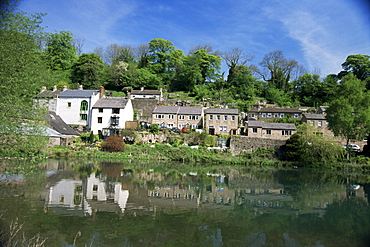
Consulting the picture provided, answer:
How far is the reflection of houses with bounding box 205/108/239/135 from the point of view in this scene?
41.1m

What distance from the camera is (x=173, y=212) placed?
38.7ft

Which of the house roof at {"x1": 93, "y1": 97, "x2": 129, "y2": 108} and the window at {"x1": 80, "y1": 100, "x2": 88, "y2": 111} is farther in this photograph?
the window at {"x1": 80, "y1": 100, "x2": 88, "y2": 111}

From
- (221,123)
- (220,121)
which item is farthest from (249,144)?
(220,121)

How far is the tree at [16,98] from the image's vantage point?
8.62 metres

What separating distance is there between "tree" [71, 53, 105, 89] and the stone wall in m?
33.7

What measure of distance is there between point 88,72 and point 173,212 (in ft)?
161

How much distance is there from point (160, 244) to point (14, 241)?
180 inches

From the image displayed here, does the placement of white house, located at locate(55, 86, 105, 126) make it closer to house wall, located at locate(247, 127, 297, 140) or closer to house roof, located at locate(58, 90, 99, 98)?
house roof, located at locate(58, 90, 99, 98)

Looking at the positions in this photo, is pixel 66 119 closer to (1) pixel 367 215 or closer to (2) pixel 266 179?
(2) pixel 266 179

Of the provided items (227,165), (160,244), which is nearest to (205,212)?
(160,244)

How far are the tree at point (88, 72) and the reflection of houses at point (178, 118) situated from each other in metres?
19.4

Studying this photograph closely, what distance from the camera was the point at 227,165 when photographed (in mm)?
30812

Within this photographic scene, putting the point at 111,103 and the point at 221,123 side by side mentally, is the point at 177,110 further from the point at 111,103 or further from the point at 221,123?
the point at 111,103

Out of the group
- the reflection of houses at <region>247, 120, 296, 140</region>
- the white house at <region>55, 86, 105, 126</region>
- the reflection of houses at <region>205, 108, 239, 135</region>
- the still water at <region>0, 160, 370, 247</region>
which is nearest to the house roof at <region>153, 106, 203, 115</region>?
the reflection of houses at <region>205, 108, 239, 135</region>
